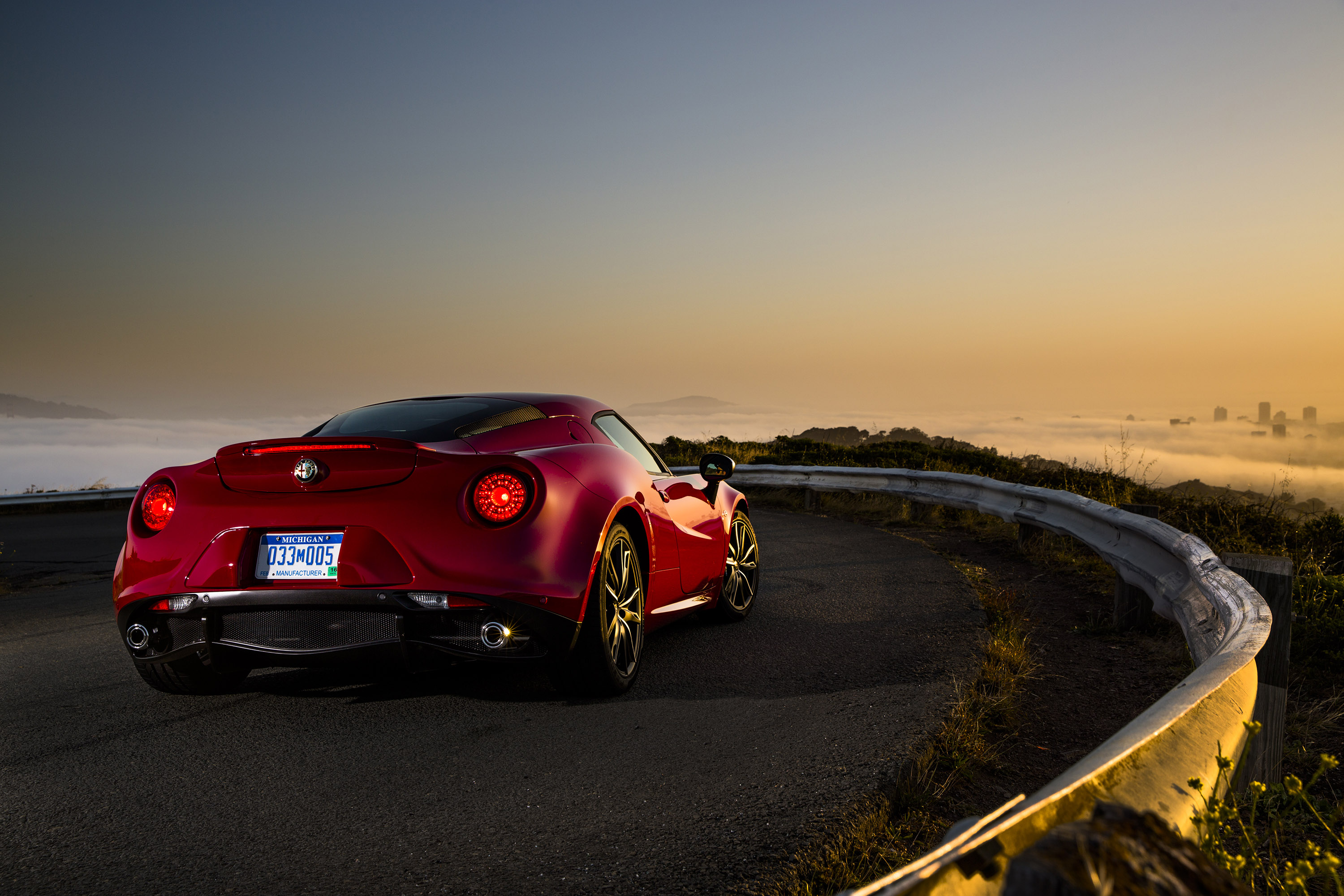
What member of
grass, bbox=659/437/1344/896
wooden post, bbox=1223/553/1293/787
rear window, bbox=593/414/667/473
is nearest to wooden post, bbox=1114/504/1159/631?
grass, bbox=659/437/1344/896

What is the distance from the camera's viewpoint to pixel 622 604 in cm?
490

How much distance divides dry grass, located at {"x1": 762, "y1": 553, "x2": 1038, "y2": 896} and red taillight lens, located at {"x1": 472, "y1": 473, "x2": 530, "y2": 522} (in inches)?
73.4

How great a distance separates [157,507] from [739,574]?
369 cm

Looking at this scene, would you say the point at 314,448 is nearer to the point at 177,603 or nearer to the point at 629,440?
the point at 177,603

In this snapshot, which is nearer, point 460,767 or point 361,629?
point 460,767

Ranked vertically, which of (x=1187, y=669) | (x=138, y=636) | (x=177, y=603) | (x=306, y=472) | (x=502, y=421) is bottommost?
(x=1187, y=669)

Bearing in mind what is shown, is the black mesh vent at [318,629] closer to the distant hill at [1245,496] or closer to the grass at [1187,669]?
the grass at [1187,669]

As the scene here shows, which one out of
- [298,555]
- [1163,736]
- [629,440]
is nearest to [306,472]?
[298,555]

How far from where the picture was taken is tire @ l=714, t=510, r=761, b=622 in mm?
6582

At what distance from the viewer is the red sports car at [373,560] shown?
412cm

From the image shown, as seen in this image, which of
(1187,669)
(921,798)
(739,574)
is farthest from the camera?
(739,574)

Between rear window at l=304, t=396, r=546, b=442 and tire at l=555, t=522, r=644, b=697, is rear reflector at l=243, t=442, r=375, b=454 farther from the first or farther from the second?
tire at l=555, t=522, r=644, b=697

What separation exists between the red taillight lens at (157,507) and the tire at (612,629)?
1937 mm

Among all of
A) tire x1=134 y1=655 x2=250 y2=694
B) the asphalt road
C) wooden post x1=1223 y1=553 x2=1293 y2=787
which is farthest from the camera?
tire x1=134 y1=655 x2=250 y2=694
